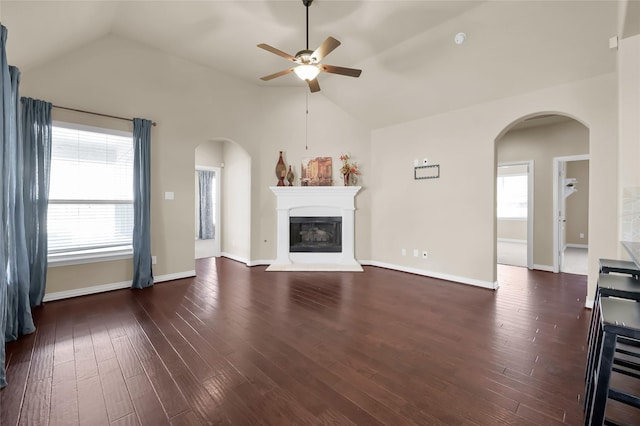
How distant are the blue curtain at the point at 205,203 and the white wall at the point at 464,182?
4.84 meters

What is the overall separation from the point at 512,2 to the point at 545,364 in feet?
11.4

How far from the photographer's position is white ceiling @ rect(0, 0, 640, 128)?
287 centimetres

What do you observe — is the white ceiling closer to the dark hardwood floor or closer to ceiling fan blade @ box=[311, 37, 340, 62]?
ceiling fan blade @ box=[311, 37, 340, 62]

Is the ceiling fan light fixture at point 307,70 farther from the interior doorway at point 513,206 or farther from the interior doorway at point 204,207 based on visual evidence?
the interior doorway at point 513,206

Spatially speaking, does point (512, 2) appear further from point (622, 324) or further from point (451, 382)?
point (451, 382)

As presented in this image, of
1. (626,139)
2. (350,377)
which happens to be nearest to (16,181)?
(350,377)

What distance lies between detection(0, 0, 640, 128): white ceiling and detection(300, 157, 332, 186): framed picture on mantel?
67.3 inches

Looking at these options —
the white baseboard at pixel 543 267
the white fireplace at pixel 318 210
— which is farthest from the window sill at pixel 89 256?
the white baseboard at pixel 543 267

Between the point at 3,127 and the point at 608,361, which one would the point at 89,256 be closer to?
the point at 3,127

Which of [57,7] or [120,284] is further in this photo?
[120,284]

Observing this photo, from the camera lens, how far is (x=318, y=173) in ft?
18.5

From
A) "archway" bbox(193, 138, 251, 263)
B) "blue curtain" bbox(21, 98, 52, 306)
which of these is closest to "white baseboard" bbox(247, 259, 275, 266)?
"archway" bbox(193, 138, 251, 263)

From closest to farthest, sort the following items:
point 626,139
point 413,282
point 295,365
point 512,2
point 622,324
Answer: point 622,324
point 295,365
point 626,139
point 512,2
point 413,282

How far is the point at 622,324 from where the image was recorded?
120 centimetres
